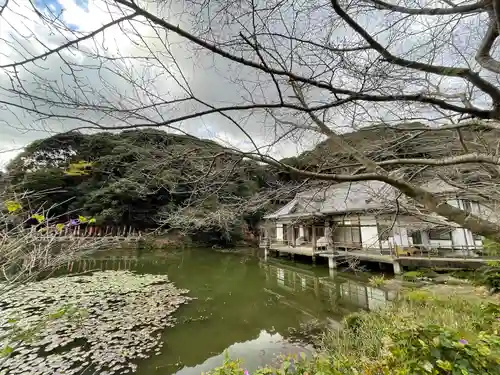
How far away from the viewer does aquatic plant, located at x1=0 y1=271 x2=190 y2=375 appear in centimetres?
358

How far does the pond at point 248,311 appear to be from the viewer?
158 inches

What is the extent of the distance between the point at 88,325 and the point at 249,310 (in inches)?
139

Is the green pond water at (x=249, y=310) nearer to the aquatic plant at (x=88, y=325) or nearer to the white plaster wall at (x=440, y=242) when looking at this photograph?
the aquatic plant at (x=88, y=325)

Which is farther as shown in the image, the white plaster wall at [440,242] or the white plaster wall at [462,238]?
the white plaster wall at [440,242]

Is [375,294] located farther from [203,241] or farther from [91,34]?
[203,241]

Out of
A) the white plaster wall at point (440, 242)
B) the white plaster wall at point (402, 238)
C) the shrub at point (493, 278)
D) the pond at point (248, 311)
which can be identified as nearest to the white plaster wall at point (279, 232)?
the pond at point (248, 311)

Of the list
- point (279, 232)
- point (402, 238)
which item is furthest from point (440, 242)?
point (279, 232)

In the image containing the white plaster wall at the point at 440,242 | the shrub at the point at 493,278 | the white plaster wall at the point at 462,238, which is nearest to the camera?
the shrub at the point at 493,278

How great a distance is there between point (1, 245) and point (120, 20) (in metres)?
2.20

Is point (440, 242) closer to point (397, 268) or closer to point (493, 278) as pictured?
point (397, 268)

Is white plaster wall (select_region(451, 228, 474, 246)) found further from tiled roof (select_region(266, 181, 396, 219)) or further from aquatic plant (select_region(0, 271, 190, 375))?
aquatic plant (select_region(0, 271, 190, 375))

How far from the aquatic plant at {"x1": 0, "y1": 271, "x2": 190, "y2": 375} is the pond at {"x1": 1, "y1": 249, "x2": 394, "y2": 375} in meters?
0.40

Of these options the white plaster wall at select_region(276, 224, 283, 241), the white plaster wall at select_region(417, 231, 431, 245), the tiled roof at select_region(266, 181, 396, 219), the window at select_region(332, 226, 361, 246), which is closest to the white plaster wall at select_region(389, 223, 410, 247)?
the white plaster wall at select_region(417, 231, 431, 245)

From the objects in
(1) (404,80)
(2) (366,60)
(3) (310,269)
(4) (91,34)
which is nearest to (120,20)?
(4) (91,34)
